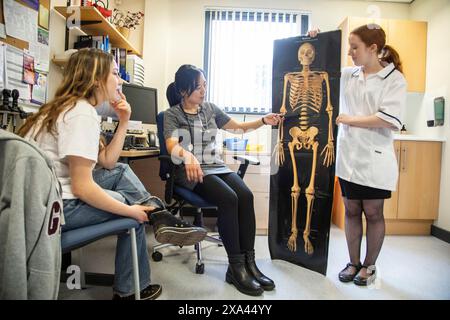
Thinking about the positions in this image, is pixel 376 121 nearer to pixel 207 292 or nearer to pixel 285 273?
pixel 285 273

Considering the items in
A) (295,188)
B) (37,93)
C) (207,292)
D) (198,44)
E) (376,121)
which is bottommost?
(207,292)

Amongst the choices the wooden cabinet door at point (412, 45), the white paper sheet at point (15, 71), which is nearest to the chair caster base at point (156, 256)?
the white paper sheet at point (15, 71)

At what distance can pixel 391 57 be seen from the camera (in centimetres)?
157

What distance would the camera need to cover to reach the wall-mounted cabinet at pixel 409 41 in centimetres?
279

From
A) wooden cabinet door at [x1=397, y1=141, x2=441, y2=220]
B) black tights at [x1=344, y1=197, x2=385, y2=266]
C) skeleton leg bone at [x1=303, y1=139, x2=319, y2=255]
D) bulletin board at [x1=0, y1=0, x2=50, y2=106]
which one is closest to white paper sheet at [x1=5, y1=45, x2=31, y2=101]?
bulletin board at [x1=0, y1=0, x2=50, y2=106]

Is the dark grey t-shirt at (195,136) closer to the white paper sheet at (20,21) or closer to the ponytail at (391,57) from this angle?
the white paper sheet at (20,21)

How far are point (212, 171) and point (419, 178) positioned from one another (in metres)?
2.16

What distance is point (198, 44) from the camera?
10.3ft

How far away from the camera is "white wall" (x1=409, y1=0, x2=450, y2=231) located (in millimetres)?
2570

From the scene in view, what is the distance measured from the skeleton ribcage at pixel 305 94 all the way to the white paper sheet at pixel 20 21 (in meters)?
1.61

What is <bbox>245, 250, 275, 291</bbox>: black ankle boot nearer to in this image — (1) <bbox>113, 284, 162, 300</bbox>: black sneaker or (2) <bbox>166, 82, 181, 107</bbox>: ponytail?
(1) <bbox>113, 284, 162, 300</bbox>: black sneaker

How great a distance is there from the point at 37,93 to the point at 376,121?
2.05m

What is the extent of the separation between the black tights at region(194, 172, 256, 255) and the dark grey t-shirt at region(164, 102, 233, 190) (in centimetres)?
10
